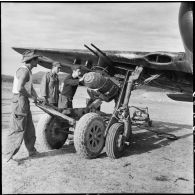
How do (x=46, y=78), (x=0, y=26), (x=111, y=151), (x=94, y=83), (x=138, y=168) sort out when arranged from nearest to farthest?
(x=0, y=26) → (x=138, y=168) → (x=111, y=151) → (x=94, y=83) → (x=46, y=78)

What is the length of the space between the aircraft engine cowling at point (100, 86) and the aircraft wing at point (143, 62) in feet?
2.18

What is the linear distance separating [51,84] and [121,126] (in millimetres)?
1903

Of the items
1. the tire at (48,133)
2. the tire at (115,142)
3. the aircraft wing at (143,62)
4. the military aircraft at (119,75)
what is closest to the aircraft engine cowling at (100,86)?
the military aircraft at (119,75)

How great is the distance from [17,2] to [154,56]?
367cm

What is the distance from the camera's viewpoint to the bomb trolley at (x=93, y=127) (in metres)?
5.84

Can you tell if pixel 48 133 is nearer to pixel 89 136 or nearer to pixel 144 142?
pixel 89 136

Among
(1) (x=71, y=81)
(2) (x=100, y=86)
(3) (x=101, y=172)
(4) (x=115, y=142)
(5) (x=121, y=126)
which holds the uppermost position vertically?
(1) (x=71, y=81)

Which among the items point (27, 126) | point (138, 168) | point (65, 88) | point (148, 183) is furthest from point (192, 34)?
point (65, 88)

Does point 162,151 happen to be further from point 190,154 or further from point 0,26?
point 0,26

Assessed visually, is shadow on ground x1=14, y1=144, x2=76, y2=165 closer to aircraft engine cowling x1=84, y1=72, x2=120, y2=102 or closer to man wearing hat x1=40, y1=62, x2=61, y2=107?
man wearing hat x1=40, y1=62, x2=61, y2=107

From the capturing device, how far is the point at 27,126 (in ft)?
19.0

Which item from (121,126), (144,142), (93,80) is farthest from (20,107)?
(144,142)

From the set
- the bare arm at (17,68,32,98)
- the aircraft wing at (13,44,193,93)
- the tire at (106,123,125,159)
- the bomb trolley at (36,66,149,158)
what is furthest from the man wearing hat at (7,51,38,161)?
the aircraft wing at (13,44,193,93)

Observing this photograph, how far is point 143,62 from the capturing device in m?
7.10
